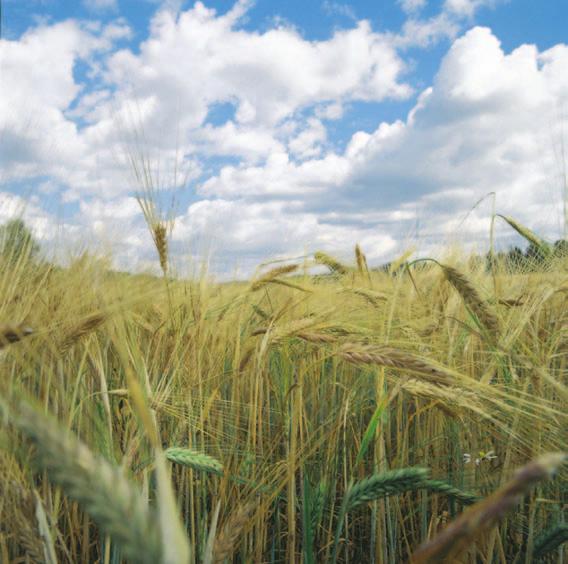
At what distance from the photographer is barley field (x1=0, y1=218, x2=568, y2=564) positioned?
86cm

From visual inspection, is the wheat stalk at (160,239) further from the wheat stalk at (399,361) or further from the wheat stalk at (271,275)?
the wheat stalk at (399,361)

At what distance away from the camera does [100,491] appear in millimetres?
423

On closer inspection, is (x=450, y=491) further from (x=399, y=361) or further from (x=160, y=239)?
(x=160, y=239)

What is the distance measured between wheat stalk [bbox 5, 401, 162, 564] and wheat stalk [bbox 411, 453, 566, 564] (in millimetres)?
228

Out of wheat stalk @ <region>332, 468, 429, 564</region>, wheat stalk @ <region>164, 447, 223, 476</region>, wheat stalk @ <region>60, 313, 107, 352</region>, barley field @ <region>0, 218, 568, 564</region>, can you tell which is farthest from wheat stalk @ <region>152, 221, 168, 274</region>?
wheat stalk @ <region>332, 468, 429, 564</region>

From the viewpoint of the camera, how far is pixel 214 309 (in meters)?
1.90

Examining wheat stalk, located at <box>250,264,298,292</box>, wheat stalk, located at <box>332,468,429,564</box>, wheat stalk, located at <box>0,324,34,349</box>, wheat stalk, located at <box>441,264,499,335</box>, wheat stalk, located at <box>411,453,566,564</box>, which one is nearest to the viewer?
wheat stalk, located at <box>411,453,566,564</box>

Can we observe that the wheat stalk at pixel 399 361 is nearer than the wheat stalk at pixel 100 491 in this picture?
No

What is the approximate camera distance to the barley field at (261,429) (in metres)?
0.86

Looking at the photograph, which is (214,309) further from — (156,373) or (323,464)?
(323,464)

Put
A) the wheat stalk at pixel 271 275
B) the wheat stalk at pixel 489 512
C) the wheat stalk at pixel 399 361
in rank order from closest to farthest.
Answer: the wheat stalk at pixel 489 512 → the wheat stalk at pixel 399 361 → the wheat stalk at pixel 271 275

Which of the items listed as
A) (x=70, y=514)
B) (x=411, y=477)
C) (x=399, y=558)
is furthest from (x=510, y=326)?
(x=70, y=514)

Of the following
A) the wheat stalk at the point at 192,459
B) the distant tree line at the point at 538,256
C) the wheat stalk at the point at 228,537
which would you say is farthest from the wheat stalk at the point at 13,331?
the distant tree line at the point at 538,256

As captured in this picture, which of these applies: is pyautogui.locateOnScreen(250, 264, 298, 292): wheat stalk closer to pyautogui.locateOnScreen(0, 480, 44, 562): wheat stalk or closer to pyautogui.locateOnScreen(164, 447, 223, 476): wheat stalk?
pyautogui.locateOnScreen(164, 447, 223, 476): wheat stalk
